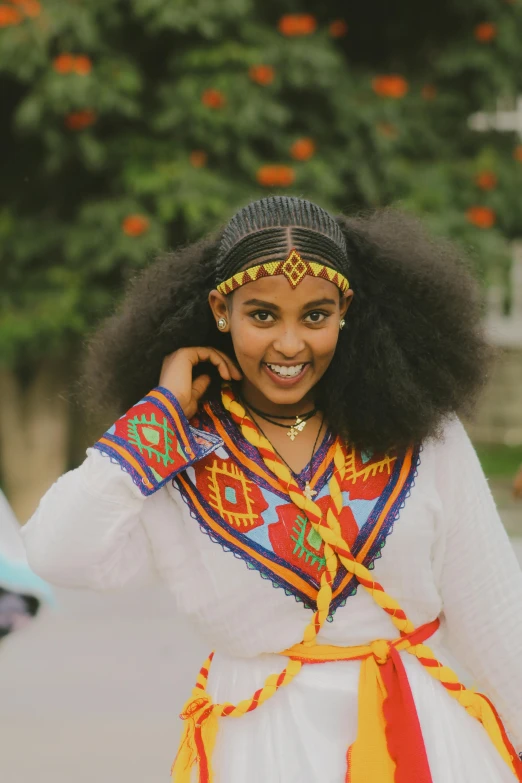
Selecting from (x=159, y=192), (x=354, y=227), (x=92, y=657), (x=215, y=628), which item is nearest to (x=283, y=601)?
(x=215, y=628)

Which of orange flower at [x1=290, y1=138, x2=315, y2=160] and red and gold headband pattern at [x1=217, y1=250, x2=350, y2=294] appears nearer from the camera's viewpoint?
red and gold headband pattern at [x1=217, y1=250, x2=350, y2=294]

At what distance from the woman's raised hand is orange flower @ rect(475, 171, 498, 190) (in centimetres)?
639

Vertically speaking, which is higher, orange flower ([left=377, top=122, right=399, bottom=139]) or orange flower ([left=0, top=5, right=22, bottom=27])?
orange flower ([left=0, top=5, right=22, bottom=27])

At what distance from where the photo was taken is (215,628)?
6.81 ft

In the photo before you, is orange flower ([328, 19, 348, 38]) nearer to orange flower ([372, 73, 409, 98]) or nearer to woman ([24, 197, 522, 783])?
orange flower ([372, 73, 409, 98])

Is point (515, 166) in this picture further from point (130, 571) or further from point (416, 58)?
point (130, 571)

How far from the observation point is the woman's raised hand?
7.03 ft

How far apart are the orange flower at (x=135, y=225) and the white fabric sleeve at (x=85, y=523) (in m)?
5.50

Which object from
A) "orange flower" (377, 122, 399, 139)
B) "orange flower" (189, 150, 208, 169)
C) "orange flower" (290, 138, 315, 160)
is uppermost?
"orange flower" (377, 122, 399, 139)

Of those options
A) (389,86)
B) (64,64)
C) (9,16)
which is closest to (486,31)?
(389,86)

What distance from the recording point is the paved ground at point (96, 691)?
15.3 ft

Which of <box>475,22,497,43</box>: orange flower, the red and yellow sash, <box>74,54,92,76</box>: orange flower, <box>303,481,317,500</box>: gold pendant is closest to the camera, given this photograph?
the red and yellow sash

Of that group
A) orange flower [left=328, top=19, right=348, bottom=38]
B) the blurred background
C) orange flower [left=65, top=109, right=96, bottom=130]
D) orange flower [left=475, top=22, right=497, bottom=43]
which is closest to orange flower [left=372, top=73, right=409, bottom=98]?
the blurred background

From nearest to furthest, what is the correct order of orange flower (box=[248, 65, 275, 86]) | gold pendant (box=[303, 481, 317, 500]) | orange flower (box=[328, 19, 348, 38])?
gold pendant (box=[303, 481, 317, 500]) → orange flower (box=[248, 65, 275, 86]) → orange flower (box=[328, 19, 348, 38])
